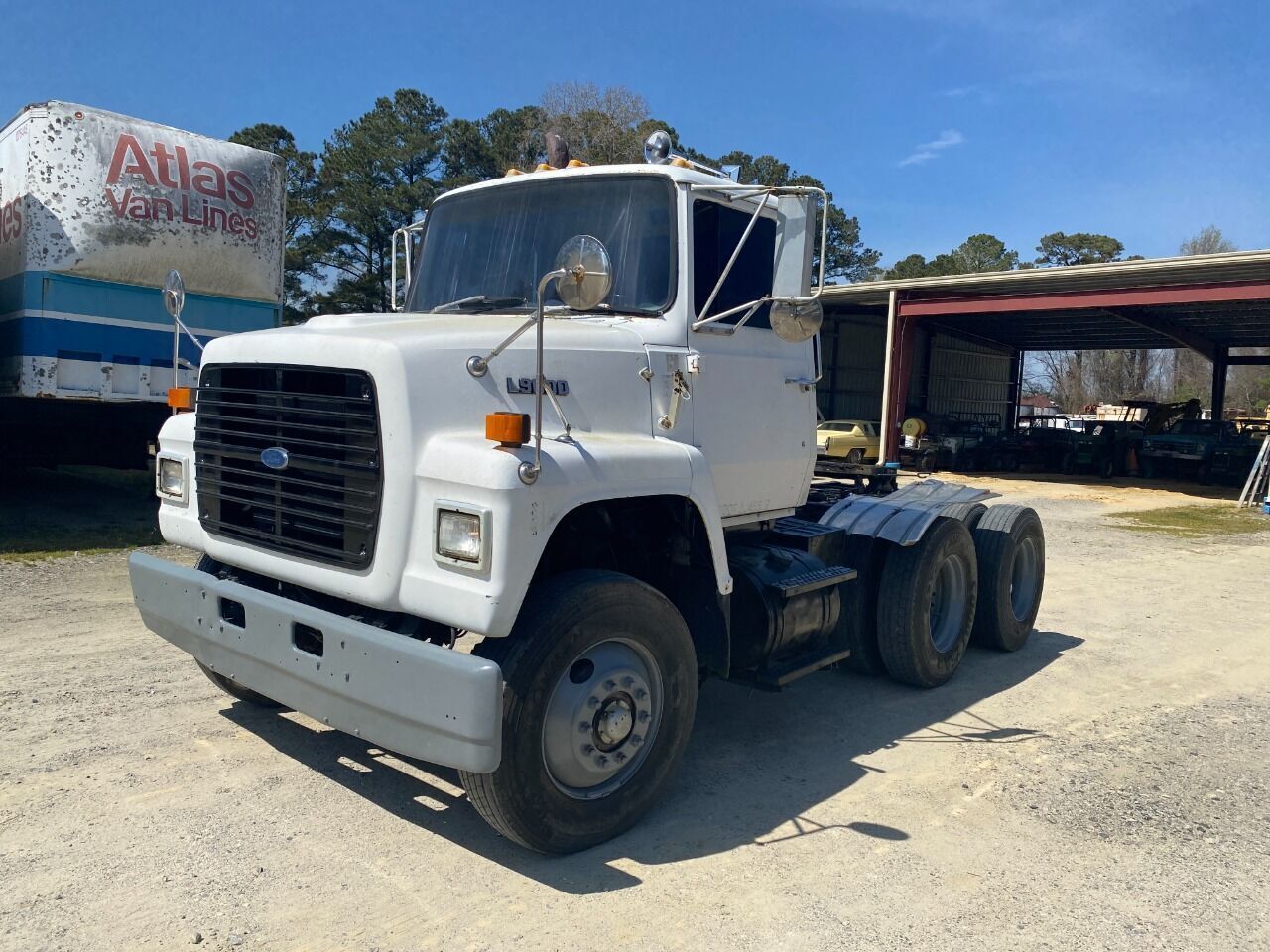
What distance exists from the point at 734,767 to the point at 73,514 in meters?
9.89

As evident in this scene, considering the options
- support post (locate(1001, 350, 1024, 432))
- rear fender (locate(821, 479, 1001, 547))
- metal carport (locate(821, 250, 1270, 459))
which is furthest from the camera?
support post (locate(1001, 350, 1024, 432))

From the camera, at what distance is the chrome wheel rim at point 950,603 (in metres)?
6.30

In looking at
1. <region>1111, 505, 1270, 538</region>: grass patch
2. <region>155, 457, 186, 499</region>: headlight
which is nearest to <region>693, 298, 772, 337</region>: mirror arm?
<region>155, 457, 186, 499</region>: headlight

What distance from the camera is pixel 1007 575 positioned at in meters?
6.95

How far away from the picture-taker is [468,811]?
412cm

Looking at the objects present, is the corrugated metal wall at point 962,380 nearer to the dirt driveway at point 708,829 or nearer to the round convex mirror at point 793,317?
the dirt driveway at point 708,829

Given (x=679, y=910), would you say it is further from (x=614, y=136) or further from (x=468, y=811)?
(x=614, y=136)

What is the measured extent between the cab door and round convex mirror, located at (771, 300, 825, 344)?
0.34m

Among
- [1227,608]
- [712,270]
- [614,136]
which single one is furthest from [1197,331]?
[712,270]

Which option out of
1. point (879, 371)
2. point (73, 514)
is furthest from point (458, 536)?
point (879, 371)

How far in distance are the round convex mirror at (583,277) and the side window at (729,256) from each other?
0.94 metres

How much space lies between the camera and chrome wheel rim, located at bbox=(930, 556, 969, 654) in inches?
248

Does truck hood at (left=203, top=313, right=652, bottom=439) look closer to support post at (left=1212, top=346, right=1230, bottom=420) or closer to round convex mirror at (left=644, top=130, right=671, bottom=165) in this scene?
round convex mirror at (left=644, top=130, right=671, bottom=165)

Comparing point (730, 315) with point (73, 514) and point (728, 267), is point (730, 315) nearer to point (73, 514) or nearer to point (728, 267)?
point (728, 267)
